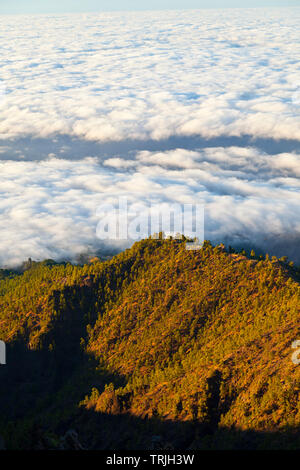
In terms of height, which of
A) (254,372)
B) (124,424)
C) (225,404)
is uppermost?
(254,372)

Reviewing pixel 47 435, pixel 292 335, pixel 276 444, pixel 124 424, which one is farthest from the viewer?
pixel 124 424

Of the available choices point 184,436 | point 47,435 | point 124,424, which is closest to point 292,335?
point 184,436

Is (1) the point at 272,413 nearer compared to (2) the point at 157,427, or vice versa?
(1) the point at 272,413

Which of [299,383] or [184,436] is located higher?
[299,383]

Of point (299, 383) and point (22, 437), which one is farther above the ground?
point (299, 383)
